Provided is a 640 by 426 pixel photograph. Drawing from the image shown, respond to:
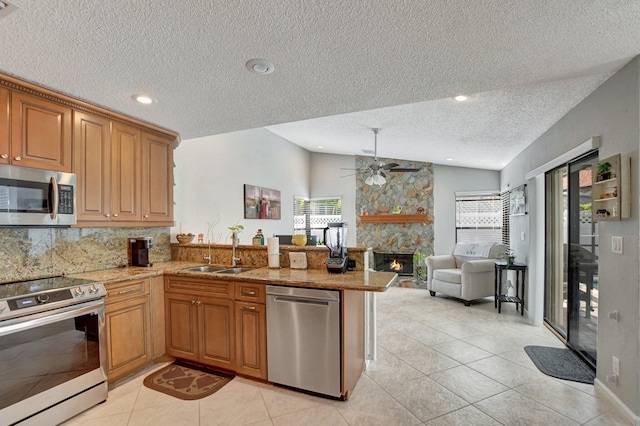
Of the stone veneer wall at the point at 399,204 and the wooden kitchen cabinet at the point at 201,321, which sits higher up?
the stone veneer wall at the point at 399,204

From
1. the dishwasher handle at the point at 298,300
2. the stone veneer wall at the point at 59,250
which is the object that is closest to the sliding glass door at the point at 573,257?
the dishwasher handle at the point at 298,300

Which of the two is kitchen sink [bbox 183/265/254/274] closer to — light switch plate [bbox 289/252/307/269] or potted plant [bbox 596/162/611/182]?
light switch plate [bbox 289/252/307/269]

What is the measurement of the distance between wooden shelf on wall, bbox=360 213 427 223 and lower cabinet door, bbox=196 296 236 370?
5200mm

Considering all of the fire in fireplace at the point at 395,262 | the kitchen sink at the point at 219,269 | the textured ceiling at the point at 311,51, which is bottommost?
the fire in fireplace at the point at 395,262

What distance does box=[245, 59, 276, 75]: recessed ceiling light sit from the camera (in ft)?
6.35

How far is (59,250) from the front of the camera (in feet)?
8.72

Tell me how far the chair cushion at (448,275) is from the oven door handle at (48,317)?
15.6 ft

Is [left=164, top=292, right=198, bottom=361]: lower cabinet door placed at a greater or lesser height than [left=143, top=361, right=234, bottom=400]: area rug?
greater

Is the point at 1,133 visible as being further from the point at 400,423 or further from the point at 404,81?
the point at 400,423

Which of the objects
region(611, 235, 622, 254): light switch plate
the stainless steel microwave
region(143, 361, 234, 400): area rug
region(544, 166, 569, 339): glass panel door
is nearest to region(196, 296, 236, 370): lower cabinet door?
region(143, 361, 234, 400): area rug

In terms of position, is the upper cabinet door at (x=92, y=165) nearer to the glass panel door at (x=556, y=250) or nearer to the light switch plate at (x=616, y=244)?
the light switch plate at (x=616, y=244)

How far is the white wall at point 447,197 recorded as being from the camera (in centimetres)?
668

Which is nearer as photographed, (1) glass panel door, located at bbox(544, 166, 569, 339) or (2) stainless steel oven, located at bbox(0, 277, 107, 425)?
(2) stainless steel oven, located at bbox(0, 277, 107, 425)

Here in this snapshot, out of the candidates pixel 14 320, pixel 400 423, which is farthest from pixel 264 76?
pixel 400 423
